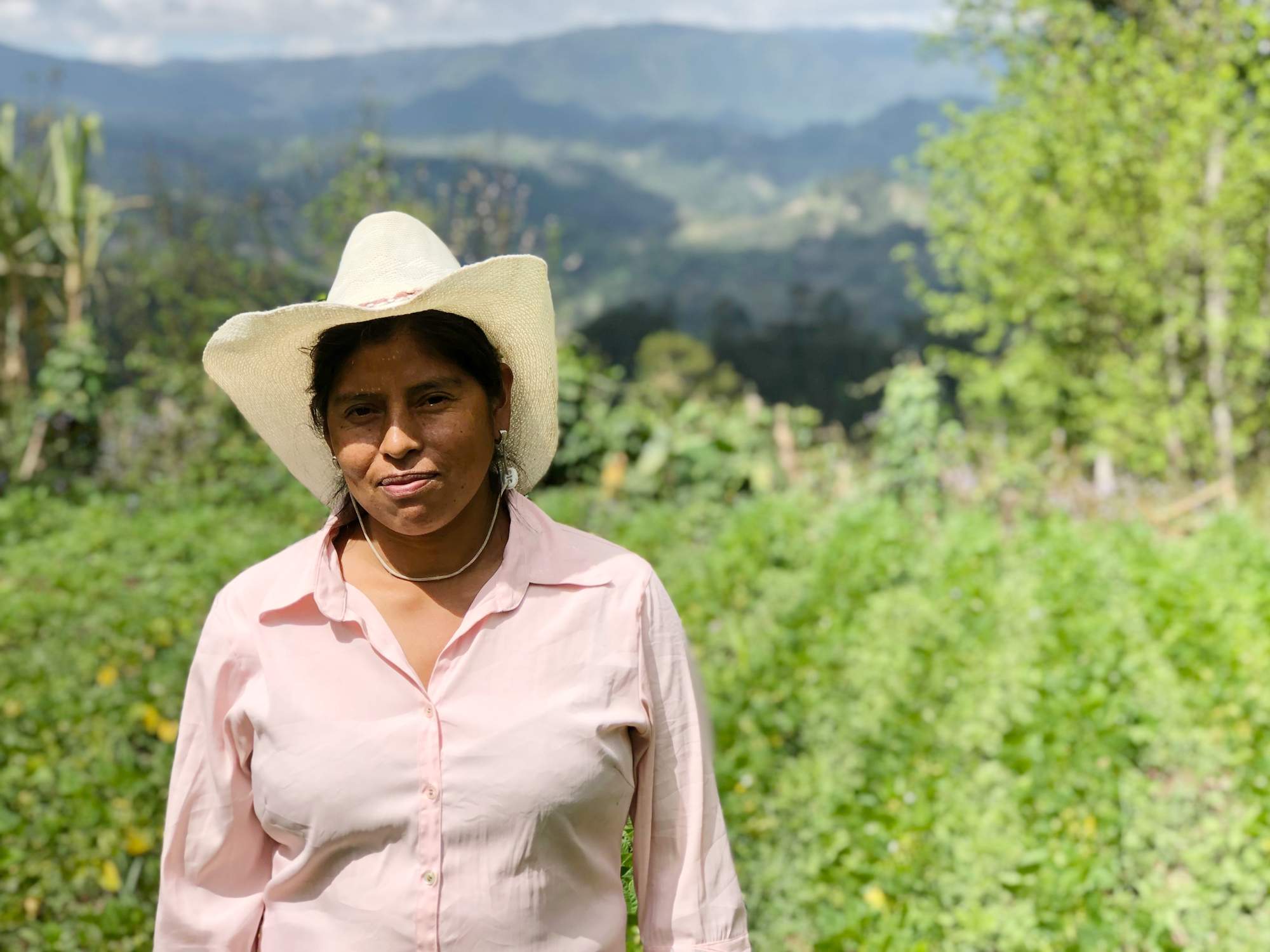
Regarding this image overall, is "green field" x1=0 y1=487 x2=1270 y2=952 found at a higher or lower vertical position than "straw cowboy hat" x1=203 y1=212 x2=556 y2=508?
lower

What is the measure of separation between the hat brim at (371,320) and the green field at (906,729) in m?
1.63

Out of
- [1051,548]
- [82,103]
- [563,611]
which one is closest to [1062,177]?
[1051,548]

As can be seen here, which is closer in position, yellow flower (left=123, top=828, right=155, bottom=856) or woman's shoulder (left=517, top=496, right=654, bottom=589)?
woman's shoulder (left=517, top=496, right=654, bottom=589)

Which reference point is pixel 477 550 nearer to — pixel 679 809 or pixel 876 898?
pixel 679 809

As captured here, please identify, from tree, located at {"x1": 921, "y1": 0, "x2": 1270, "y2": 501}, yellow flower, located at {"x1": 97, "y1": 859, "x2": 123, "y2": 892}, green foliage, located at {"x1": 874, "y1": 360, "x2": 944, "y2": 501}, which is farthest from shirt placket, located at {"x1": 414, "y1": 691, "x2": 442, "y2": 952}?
tree, located at {"x1": 921, "y1": 0, "x2": 1270, "y2": 501}

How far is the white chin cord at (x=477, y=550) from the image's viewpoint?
1351 mm

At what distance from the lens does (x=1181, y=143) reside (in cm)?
783

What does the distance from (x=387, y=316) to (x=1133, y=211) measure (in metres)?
8.26

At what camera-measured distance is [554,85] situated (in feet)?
75.0

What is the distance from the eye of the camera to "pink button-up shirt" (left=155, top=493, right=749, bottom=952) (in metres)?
1.20

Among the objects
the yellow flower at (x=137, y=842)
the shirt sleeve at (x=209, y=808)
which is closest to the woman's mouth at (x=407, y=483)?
the shirt sleeve at (x=209, y=808)

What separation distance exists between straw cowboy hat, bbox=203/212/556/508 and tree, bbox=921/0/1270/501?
6559 mm

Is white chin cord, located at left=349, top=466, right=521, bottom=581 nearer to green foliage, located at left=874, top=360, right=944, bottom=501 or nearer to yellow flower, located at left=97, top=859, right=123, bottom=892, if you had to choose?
yellow flower, located at left=97, top=859, right=123, bottom=892

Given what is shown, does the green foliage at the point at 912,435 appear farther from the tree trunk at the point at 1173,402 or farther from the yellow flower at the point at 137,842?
the yellow flower at the point at 137,842
